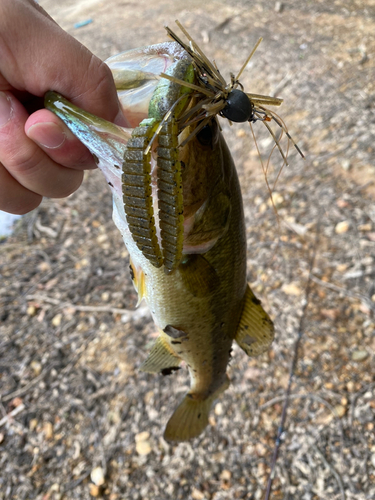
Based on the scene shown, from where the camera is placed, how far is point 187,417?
2.05 meters

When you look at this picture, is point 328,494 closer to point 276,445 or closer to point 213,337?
point 276,445

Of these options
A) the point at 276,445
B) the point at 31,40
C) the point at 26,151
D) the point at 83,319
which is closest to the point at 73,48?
the point at 31,40

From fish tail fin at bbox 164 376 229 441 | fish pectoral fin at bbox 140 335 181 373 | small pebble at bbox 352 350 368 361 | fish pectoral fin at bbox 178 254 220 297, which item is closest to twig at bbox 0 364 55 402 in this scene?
fish tail fin at bbox 164 376 229 441

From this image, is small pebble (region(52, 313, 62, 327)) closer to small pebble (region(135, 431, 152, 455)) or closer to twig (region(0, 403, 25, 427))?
twig (region(0, 403, 25, 427))

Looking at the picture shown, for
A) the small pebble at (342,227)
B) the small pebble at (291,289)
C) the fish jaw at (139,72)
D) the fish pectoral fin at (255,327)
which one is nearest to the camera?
the fish jaw at (139,72)

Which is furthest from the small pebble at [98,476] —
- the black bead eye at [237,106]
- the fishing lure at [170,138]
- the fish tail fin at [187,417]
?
the black bead eye at [237,106]

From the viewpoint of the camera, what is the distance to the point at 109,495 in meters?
2.58

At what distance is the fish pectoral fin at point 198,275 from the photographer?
1.33 meters

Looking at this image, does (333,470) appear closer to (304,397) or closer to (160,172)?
(304,397)

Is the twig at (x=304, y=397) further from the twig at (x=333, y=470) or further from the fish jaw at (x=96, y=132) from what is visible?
the fish jaw at (x=96, y=132)

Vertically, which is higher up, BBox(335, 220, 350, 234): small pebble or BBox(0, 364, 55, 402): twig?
BBox(335, 220, 350, 234): small pebble

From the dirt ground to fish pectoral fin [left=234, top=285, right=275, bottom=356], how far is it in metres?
1.31

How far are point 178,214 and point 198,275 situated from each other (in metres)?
0.56

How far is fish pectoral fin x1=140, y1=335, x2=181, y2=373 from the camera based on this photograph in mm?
1830
